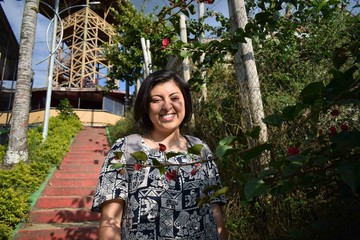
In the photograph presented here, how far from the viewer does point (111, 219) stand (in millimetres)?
1328

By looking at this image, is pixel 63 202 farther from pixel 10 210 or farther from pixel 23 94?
pixel 23 94

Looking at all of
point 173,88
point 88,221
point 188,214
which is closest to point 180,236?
point 188,214

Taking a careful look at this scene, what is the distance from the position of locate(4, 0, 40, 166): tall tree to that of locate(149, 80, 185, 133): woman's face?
19.6 ft

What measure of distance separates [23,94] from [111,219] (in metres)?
6.52

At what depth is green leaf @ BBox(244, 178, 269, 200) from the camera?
746mm

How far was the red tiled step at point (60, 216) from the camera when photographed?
4680 millimetres

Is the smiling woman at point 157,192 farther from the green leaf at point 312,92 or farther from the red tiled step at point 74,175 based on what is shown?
the red tiled step at point 74,175

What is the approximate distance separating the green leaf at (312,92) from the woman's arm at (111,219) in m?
0.97

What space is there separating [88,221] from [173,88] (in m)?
3.98

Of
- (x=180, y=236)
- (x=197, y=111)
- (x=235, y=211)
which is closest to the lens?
(x=180, y=236)

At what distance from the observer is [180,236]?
53.2 inches

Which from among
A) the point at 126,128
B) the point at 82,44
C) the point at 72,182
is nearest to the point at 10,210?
the point at 72,182

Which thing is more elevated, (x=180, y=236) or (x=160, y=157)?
(x=160, y=157)

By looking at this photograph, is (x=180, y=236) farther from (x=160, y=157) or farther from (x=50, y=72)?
(x=50, y=72)
